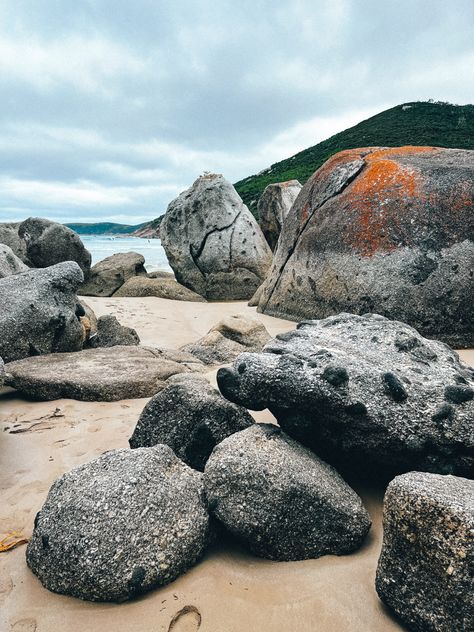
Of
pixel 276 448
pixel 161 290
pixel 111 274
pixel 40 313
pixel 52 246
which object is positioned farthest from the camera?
pixel 52 246

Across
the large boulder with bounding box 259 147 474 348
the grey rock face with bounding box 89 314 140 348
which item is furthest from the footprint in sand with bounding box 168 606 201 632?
the large boulder with bounding box 259 147 474 348

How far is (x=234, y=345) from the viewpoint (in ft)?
18.7

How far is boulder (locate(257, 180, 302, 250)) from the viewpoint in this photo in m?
13.9

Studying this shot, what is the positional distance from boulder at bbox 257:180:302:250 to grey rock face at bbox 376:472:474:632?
12223mm

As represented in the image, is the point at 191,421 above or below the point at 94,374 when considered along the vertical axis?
above

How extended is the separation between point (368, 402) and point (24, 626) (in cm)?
183

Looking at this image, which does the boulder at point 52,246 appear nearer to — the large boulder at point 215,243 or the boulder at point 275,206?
the large boulder at point 215,243

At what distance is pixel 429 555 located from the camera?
182 cm

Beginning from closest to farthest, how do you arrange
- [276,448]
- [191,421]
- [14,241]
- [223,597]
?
[223,597], [276,448], [191,421], [14,241]

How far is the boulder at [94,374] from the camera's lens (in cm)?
424

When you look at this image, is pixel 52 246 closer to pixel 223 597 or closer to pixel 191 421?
pixel 191 421

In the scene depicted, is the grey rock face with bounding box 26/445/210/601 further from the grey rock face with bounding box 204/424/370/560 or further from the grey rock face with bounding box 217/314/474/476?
the grey rock face with bounding box 217/314/474/476

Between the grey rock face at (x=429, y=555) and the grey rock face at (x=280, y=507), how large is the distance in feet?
1.10

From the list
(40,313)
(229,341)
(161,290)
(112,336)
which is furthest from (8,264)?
(229,341)
